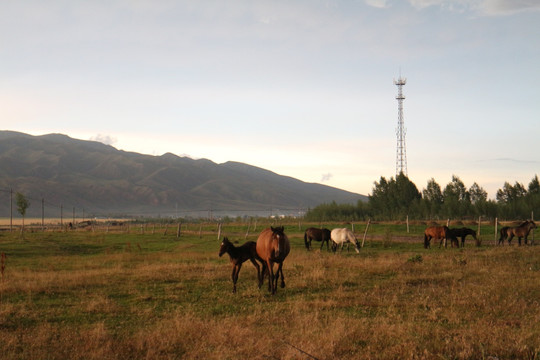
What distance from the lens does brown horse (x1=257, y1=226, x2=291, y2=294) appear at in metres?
13.8

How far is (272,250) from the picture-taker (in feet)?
46.4

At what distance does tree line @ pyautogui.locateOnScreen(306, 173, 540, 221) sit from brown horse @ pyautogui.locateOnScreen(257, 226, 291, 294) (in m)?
56.2

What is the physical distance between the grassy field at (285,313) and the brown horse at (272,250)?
460 millimetres

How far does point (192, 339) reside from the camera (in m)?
8.58

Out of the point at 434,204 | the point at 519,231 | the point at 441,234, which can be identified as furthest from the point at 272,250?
the point at 434,204

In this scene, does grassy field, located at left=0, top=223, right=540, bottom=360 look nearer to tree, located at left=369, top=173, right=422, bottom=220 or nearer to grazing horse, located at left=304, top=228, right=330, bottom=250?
grazing horse, located at left=304, top=228, right=330, bottom=250

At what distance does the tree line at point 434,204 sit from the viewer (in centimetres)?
6378

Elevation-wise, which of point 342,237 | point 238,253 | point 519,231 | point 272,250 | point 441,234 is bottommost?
point 342,237

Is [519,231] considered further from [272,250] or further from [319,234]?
[272,250]

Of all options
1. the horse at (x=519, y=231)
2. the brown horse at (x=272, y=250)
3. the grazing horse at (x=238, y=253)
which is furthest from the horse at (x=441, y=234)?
the brown horse at (x=272, y=250)

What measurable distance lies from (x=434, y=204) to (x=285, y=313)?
63.4 meters

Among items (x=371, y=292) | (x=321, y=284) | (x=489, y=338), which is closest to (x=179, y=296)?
(x=321, y=284)

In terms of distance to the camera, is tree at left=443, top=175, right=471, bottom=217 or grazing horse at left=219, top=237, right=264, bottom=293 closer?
grazing horse at left=219, top=237, right=264, bottom=293

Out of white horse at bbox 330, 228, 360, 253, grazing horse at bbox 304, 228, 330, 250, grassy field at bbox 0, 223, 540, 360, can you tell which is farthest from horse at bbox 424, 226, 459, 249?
grassy field at bbox 0, 223, 540, 360
